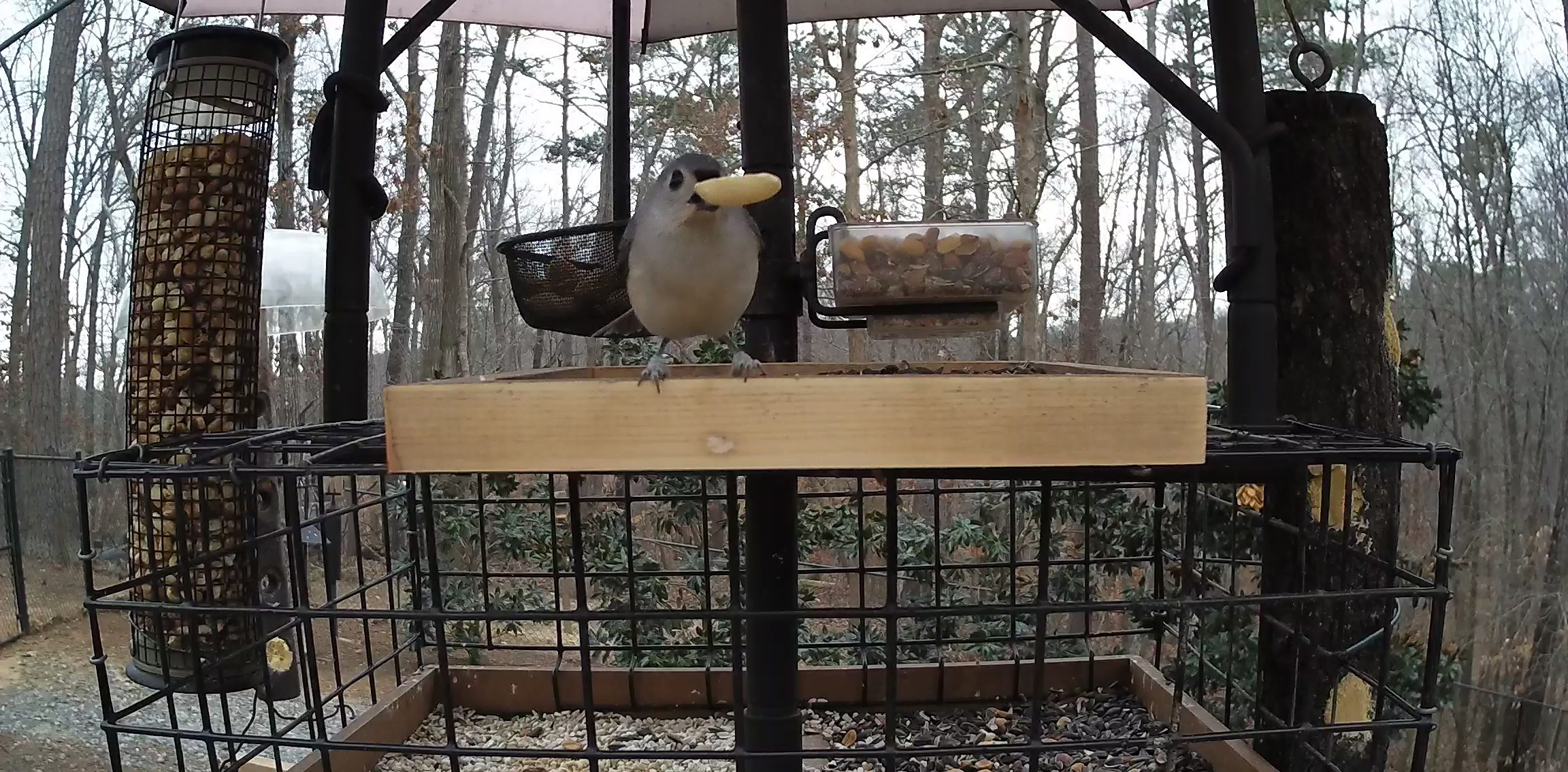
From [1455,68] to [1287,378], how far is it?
11.0 ft

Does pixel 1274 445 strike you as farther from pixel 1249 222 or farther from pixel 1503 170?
pixel 1503 170

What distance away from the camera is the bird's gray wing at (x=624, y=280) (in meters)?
1.39

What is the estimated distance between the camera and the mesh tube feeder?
70.5 inches

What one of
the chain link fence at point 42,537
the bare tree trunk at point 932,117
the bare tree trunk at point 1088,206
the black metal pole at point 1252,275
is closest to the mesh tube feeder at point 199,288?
the black metal pole at point 1252,275

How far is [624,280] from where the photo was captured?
1458mm

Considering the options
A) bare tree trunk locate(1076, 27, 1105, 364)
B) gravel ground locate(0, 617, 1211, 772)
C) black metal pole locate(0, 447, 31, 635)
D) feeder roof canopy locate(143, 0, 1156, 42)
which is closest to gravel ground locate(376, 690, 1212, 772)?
gravel ground locate(0, 617, 1211, 772)

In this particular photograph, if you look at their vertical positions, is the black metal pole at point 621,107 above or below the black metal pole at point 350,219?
above

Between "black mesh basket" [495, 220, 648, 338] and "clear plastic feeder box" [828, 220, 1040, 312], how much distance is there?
420 mm

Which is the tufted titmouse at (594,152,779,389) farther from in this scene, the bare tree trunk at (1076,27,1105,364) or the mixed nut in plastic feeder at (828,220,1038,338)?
the bare tree trunk at (1076,27,1105,364)

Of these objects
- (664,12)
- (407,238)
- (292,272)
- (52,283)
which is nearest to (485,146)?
(407,238)

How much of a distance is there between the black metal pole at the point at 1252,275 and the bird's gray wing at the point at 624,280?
2.69 ft

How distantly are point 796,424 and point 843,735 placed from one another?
4.28ft

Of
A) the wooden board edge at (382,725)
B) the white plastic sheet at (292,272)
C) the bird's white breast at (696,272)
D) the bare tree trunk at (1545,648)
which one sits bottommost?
the bare tree trunk at (1545,648)

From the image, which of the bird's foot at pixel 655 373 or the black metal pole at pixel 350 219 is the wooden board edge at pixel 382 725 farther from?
the bird's foot at pixel 655 373
